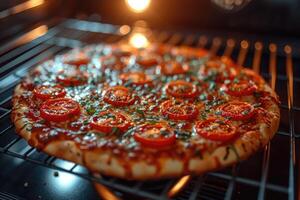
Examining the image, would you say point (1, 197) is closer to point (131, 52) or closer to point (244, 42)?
point (131, 52)

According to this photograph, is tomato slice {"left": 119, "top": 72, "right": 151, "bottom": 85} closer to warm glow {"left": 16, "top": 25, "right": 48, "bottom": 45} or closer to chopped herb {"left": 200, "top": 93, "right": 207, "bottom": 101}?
chopped herb {"left": 200, "top": 93, "right": 207, "bottom": 101}

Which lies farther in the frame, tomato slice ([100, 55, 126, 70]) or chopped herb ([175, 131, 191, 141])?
tomato slice ([100, 55, 126, 70])

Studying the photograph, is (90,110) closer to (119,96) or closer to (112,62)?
(119,96)

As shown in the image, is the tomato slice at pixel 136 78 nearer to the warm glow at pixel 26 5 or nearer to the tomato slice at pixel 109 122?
the tomato slice at pixel 109 122

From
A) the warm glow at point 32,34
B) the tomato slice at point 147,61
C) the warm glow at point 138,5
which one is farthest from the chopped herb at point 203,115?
the warm glow at point 138,5

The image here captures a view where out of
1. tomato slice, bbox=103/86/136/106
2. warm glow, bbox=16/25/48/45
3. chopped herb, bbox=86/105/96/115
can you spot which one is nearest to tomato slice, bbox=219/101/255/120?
tomato slice, bbox=103/86/136/106
